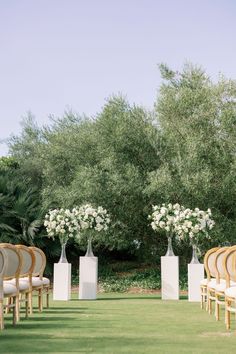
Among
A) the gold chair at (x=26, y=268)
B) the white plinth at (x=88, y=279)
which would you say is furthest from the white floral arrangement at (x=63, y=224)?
the gold chair at (x=26, y=268)

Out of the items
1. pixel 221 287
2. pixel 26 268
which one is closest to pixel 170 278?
pixel 26 268

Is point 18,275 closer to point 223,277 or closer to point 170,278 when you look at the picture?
point 223,277

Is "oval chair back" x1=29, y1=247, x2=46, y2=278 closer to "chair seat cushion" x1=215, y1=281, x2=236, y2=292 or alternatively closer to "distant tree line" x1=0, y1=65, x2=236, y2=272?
"chair seat cushion" x1=215, y1=281, x2=236, y2=292

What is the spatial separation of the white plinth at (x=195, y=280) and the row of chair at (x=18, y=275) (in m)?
3.17

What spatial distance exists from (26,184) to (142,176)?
4.27 metres

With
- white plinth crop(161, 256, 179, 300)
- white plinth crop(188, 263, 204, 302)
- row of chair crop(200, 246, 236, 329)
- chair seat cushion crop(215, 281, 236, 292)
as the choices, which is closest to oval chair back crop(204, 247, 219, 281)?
row of chair crop(200, 246, 236, 329)

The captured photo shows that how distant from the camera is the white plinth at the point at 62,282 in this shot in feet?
39.3

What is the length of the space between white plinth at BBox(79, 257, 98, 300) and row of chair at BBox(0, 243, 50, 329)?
2.63 metres

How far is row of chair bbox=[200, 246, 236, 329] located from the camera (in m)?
6.32

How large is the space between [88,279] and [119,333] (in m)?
6.41

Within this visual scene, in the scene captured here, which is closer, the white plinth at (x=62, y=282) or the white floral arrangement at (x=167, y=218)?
the white plinth at (x=62, y=282)

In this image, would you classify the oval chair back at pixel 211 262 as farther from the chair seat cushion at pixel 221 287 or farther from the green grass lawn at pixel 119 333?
the green grass lawn at pixel 119 333

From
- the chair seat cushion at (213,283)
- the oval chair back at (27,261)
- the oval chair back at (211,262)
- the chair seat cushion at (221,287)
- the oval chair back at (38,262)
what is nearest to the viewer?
the chair seat cushion at (221,287)

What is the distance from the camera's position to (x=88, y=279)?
12.4 meters
